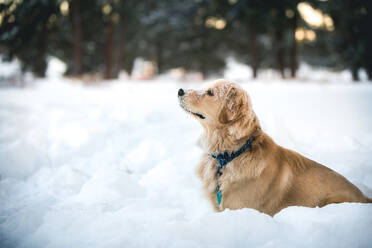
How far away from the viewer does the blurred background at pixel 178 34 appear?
8867 mm

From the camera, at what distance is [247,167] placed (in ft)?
7.89

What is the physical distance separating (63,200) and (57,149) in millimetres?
1916

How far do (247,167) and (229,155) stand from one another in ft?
0.83

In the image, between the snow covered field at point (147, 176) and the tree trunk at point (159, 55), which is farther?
the tree trunk at point (159, 55)

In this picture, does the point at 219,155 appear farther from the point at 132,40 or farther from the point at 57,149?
the point at 132,40

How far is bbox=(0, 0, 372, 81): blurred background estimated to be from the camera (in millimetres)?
8867

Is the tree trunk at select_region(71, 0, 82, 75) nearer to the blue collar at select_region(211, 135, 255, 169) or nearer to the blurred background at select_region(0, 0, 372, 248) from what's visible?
the blurred background at select_region(0, 0, 372, 248)

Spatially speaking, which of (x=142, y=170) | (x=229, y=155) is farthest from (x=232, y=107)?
(x=142, y=170)

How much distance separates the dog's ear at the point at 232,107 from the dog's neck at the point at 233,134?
0.24 ft

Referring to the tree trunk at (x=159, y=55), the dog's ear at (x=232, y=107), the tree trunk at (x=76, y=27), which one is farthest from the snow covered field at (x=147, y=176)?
the tree trunk at (x=159, y=55)

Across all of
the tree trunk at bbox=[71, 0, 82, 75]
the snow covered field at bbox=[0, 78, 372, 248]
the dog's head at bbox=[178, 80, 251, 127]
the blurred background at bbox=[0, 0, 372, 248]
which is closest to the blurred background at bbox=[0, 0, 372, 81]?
the tree trunk at bbox=[71, 0, 82, 75]

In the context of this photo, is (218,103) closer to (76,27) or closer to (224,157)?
(224,157)

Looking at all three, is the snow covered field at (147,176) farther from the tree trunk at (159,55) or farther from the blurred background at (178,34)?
the tree trunk at (159,55)

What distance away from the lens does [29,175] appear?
3.66m
